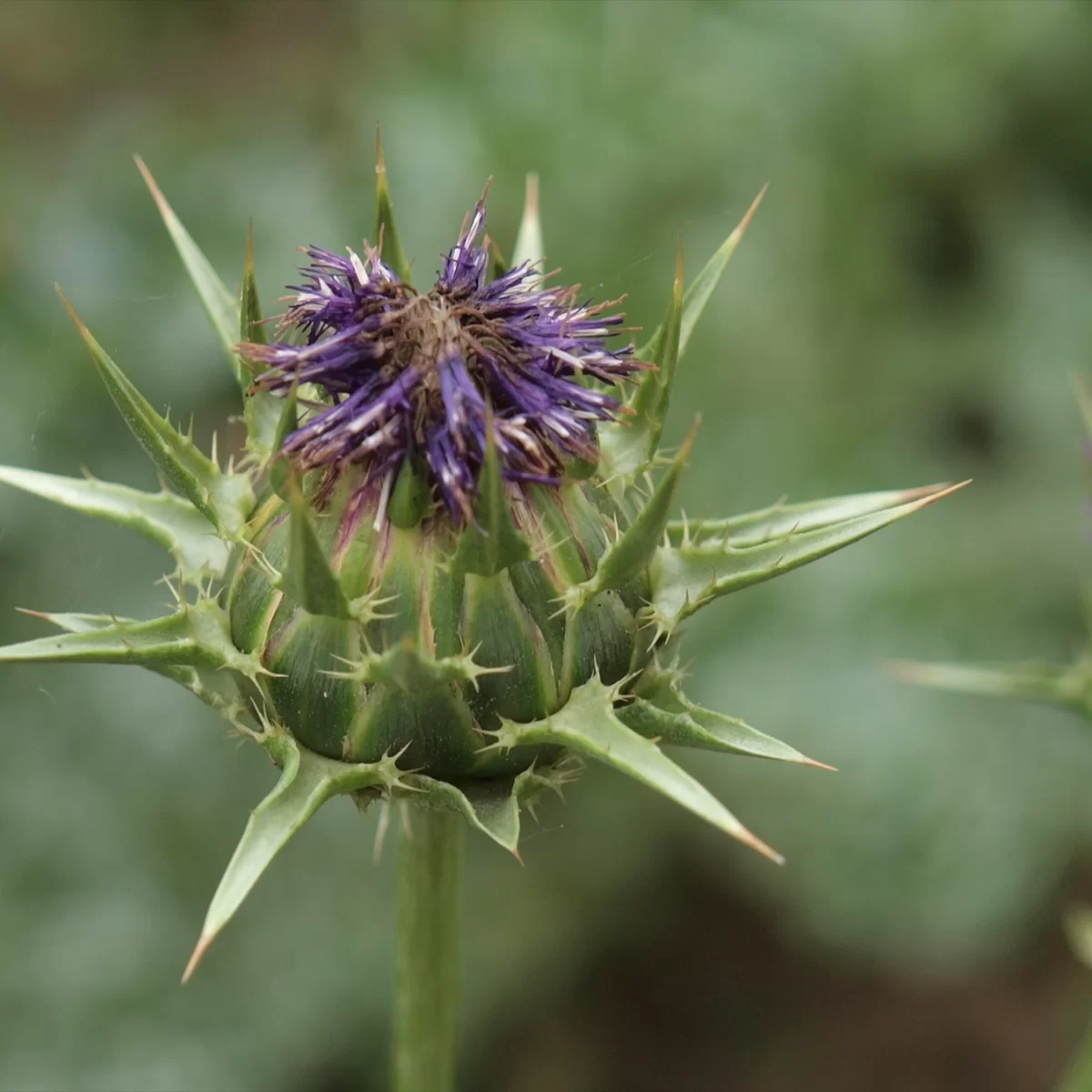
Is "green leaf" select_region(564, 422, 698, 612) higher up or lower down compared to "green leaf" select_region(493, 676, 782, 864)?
higher up

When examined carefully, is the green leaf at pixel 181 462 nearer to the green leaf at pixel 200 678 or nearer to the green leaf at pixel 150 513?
the green leaf at pixel 150 513

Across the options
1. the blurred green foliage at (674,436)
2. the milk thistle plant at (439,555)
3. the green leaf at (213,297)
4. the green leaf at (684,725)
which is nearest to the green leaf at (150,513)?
the milk thistle plant at (439,555)

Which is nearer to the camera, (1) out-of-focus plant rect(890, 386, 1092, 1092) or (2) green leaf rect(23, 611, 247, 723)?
(2) green leaf rect(23, 611, 247, 723)

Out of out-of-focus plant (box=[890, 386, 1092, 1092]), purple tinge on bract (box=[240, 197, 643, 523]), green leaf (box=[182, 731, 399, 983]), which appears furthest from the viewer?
out-of-focus plant (box=[890, 386, 1092, 1092])

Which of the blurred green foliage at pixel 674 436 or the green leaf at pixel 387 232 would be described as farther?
the blurred green foliage at pixel 674 436

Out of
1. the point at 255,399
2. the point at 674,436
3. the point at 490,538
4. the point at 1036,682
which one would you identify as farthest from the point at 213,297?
the point at 674,436

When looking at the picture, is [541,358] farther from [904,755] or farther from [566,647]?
[904,755]

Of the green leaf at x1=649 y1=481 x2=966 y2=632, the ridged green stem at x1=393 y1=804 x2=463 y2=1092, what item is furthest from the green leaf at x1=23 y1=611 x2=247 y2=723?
the green leaf at x1=649 y1=481 x2=966 y2=632

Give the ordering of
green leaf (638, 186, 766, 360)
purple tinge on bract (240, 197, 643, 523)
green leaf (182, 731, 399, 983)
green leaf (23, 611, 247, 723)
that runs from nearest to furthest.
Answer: green leaf (182, 731, 399, 983) < purple tinge on bract (240, 197, 643, 523) < green leaf (23, 611, 247, 723) < green leaf (638, 186, 766, 360)

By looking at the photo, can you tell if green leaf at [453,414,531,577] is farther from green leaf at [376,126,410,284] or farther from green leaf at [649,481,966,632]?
green leaf at [376,126,410,284]
